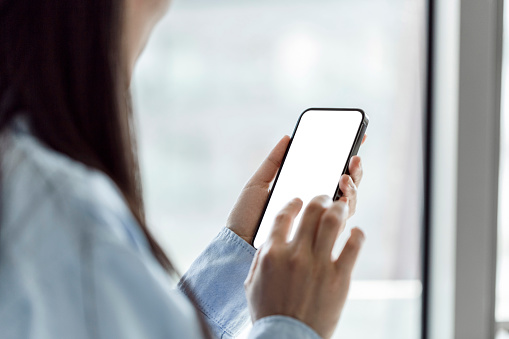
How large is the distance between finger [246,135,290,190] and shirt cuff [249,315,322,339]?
259 millimetres

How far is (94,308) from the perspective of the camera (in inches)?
8.7

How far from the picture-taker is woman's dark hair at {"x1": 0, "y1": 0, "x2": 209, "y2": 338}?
0.26 metres

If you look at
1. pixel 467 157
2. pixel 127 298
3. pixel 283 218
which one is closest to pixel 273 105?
pixel 467 157

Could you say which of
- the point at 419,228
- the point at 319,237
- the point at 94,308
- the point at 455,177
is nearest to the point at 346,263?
the point at 319,237

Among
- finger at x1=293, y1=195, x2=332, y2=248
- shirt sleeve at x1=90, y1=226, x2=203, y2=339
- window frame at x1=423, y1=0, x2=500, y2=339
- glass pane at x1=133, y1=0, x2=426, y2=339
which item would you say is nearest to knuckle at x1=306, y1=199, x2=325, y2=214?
finger at x1=293, y1=195, x2=332, y2=248

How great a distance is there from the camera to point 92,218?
22 centimetres

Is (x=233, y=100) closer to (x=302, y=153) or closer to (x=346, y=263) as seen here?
(x=302, y=153)

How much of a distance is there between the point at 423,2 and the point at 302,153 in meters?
0.39

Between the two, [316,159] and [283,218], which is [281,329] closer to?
[283,218]

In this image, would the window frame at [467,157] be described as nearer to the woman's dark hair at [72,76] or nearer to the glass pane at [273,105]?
the glass pane at [273,105]

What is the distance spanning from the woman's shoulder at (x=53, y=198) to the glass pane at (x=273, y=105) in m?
0.64

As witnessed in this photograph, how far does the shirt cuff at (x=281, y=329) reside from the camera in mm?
278

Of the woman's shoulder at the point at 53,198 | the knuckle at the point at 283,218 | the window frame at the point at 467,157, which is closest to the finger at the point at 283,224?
the knuckle at the point at 283,218

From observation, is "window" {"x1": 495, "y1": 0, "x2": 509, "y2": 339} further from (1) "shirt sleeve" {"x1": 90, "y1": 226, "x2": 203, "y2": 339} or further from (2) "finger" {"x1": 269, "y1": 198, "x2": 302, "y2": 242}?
(1) "shirt sleeve" {"x1": 90, "y1": 226, "x2": 203, "y2": 339}
